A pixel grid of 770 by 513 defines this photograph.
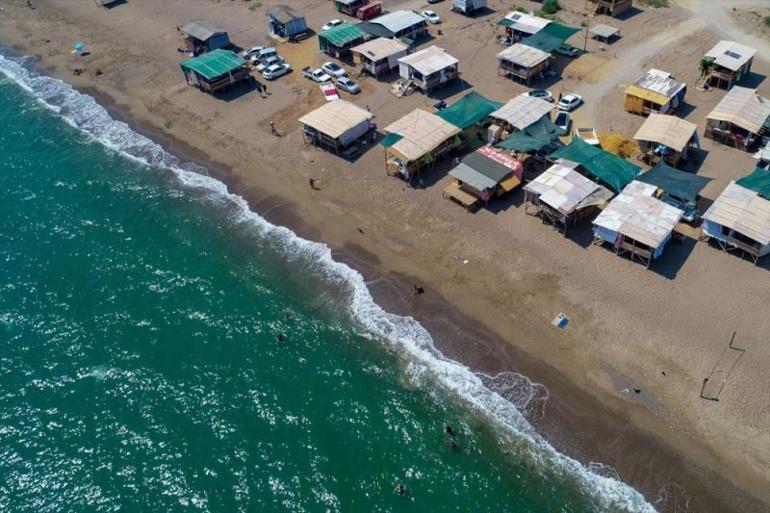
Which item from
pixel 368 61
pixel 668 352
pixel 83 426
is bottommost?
pixel 83 426

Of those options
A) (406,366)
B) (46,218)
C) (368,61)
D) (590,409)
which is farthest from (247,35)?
(590,409)

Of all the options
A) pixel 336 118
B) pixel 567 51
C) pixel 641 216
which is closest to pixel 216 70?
pixel 336 118

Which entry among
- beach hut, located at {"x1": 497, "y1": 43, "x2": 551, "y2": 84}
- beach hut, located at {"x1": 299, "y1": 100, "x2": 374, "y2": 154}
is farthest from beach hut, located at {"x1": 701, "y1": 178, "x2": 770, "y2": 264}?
beach hut, located at {"x1": 299, "y1": 100, "x2": 374, "y2": 154}

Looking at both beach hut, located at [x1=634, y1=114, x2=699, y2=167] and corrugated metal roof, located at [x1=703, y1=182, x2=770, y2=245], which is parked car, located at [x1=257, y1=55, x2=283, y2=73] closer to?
beach hut, located at [x1=634, y1=114, x2=699, y2=167]

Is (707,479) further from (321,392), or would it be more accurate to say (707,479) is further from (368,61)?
(368,61)

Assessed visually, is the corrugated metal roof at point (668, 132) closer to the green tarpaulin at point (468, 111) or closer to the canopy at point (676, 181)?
the canopy at point (676, 181)

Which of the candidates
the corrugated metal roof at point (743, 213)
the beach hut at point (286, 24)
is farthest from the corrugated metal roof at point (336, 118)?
the corrugated metal roof at point (743, 213)
